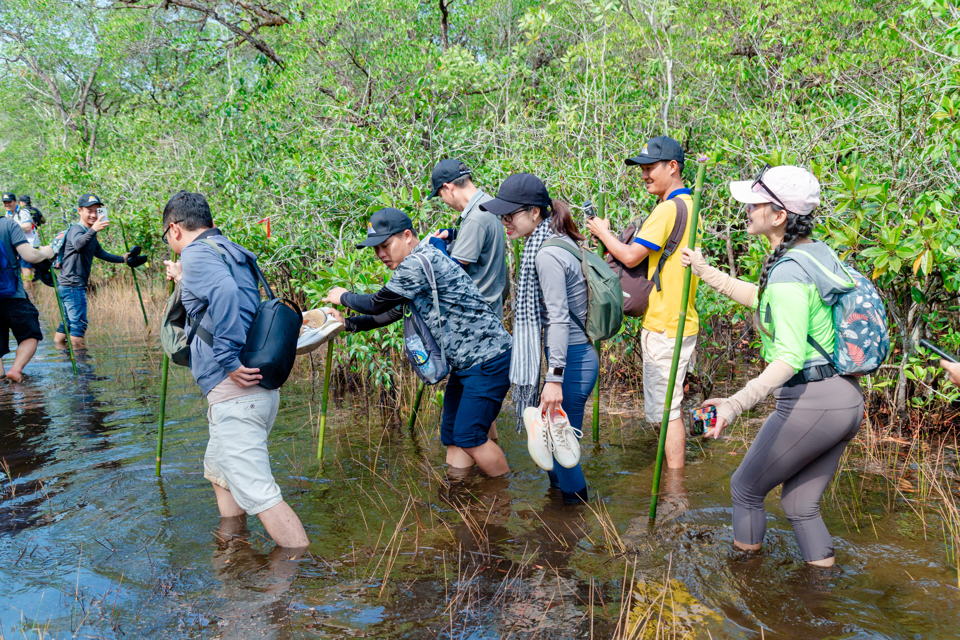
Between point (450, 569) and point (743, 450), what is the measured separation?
2.89 metres

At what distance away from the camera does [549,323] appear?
374cm

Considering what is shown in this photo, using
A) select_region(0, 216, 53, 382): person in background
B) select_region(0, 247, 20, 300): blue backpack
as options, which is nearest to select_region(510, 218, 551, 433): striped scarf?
select_region(0, 216, 53, 382): person in background

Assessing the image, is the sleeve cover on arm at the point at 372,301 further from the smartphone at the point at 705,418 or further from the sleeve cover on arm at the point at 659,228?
the smartphone at the point at 705,418

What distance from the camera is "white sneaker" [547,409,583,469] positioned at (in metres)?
3.70

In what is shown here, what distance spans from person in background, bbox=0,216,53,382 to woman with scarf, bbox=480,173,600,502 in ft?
18.6

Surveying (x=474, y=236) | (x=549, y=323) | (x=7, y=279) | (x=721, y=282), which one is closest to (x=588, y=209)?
(x=474, y=236)

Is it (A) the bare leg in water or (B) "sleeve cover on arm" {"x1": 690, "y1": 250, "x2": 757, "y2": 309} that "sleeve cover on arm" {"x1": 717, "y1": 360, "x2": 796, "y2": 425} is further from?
(A) the bare leg in water

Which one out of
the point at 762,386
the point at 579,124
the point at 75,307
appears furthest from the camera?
the point at 75,307

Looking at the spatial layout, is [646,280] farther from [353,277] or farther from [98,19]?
[98,19]

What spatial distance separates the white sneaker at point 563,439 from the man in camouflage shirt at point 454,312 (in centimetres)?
66

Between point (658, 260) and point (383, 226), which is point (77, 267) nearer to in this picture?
point (383, 226)

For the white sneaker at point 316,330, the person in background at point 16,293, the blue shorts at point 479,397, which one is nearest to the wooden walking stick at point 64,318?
the person in background at point 16,293

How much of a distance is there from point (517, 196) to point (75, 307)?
28.8 feet

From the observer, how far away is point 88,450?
5832mm
